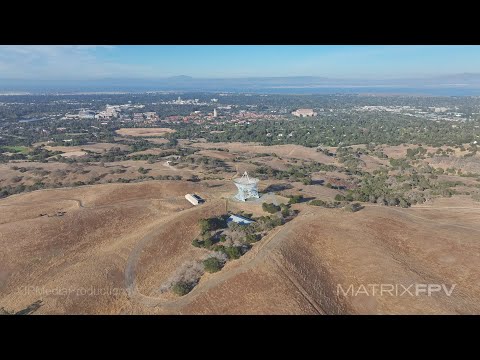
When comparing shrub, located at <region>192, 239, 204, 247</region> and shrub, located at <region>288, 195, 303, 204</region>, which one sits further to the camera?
shrub, located at <region>288, 195, 303, 204</region>

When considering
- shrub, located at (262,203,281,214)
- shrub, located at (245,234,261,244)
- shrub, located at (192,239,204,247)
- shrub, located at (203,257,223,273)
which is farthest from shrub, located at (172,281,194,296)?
shrub, located at (262,203,281,214)

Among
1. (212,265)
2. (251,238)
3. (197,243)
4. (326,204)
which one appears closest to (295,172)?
(326,204)

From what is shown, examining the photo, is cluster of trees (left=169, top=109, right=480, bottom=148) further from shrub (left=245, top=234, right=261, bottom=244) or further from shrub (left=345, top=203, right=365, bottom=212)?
shrub (left=245, top=234, right=261, bottom=244)

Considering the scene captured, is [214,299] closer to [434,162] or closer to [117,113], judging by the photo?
[434,162]

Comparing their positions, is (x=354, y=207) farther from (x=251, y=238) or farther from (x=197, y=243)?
(x=197, y=243)

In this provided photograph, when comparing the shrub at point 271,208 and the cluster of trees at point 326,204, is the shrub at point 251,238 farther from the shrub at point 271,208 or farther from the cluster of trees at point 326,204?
the cluster of trees at point 326,204

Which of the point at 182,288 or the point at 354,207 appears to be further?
the point at 354,207

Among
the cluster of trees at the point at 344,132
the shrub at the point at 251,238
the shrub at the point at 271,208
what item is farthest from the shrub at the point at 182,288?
the cluster of trees at the point at 344,132

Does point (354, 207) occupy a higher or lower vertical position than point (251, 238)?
lower
